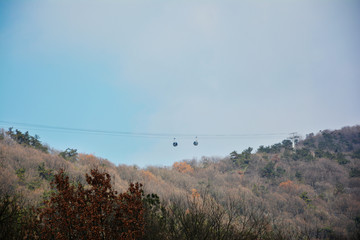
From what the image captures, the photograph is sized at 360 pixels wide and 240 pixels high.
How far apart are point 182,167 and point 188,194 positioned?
17.6m

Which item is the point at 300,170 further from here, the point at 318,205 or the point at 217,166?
the point at 217,166

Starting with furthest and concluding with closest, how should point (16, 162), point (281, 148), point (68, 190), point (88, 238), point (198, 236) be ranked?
point (281, 148)
point (16, 162)
point (198, 236)
point (68, 190)
point (88, 238)

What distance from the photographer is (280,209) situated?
31.7 metres

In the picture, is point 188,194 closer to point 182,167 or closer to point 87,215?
point 182,167

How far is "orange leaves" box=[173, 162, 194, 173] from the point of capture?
43.6m

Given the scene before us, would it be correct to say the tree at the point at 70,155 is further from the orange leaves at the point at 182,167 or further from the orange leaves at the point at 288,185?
the orange leaves at the point at 288,185

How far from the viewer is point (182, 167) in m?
45.2

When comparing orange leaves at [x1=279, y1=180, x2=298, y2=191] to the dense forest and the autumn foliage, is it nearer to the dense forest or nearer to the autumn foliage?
the dense forest

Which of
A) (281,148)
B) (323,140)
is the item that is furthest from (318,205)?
(323,140)

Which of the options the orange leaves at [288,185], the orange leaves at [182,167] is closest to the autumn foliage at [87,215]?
the orange leaves at [288,185]

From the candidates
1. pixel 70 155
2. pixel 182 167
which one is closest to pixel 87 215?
pixel 70 155

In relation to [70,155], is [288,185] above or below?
below

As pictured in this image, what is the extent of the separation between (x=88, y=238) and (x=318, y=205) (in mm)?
34886

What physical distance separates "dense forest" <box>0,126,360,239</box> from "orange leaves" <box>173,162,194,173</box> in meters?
0.37
